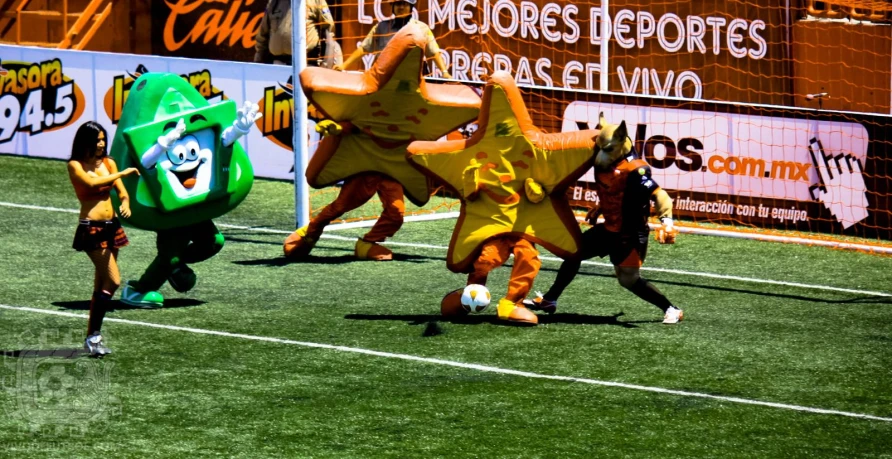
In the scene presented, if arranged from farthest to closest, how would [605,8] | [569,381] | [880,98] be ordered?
[880,98]
[605,8]
[569,381]

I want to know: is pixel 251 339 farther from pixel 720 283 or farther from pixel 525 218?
pixel 720 283

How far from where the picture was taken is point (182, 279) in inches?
458

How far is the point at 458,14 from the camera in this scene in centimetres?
2012

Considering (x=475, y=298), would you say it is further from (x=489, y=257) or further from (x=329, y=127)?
(x=329, y=127)

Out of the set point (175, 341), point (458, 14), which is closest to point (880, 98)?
point (458, 14)

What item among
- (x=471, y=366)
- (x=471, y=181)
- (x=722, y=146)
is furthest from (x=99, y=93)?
(x=471, y=366)

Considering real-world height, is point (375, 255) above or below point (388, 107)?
below

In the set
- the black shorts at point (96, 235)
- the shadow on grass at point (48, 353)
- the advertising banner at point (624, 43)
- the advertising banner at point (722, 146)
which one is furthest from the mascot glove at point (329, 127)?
the advertising banner at point (624, 43)

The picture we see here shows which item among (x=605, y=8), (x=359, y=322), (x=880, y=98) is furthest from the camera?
(x=880, y=98)

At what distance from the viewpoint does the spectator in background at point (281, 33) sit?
18281 mm

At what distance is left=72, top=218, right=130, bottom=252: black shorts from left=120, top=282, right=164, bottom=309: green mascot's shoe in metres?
1.67

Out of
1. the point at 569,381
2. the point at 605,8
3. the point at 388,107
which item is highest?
the point at 605,8

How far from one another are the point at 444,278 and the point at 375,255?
3.57ft

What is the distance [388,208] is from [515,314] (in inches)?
124
